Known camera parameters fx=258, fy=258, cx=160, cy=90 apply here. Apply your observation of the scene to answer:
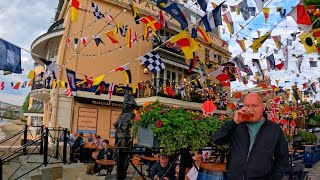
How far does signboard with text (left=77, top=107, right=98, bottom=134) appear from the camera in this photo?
15.4 meters

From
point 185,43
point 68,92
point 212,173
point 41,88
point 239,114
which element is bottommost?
point 212,173

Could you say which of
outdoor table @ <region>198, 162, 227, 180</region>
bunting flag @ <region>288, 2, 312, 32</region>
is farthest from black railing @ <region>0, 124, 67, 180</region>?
bunting flag @ <region>288, 2, 312, 32</region>

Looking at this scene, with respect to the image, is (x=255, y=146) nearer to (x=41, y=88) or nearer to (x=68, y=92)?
(x=68, y=92)

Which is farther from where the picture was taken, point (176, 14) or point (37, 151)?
point (37, 151)

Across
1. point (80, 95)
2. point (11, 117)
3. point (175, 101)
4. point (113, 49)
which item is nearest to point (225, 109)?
point (175, 101)

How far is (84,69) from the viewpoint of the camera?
15.8m

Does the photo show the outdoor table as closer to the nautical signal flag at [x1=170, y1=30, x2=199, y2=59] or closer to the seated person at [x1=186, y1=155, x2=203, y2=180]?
the seated person at [x1=186, y1=155, x2=203, y2=180]

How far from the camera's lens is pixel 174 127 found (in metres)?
3.08

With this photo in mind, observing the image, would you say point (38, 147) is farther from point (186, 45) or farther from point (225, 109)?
point (225, 109)

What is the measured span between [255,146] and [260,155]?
9 centimetres

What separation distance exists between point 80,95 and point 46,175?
832 cm

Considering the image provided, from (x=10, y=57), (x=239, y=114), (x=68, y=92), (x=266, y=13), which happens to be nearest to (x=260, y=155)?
(x=239, y=114)

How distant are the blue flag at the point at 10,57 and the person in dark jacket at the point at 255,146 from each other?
678cm

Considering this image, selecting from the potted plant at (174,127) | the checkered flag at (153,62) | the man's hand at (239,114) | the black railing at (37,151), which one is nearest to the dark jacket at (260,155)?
the man's hand at (239,114)
